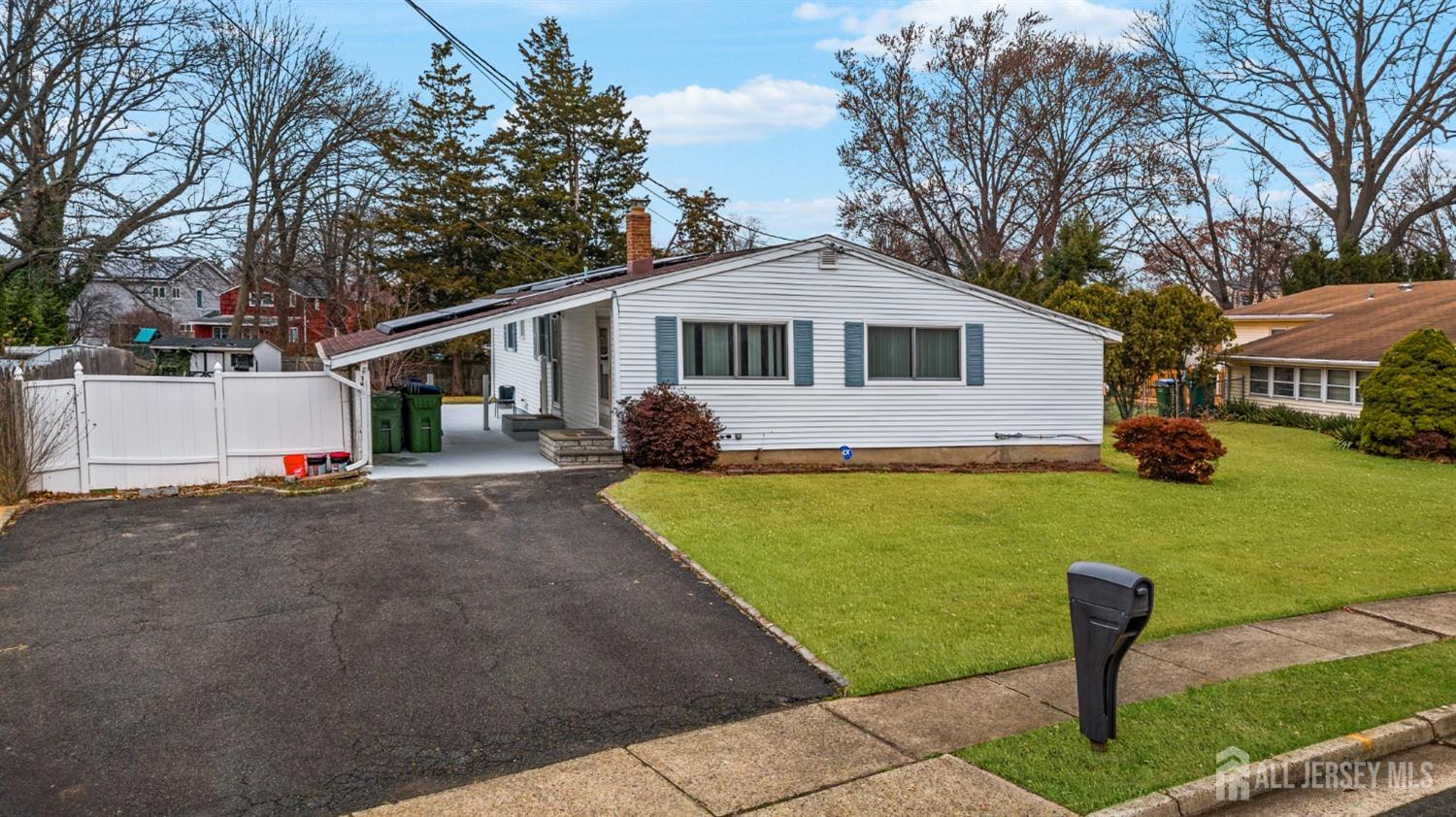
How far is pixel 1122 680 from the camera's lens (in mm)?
6320

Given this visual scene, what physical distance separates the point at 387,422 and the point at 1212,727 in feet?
44.9

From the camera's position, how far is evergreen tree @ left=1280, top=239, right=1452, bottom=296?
37844 mm

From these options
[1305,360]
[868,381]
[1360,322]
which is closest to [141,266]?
[868,381]

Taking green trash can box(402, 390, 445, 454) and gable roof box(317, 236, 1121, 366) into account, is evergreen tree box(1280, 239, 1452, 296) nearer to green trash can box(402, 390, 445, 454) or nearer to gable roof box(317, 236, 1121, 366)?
gable roof box(317, 236, 1121, 366)

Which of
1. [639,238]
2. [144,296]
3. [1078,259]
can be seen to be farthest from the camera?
[144,296]

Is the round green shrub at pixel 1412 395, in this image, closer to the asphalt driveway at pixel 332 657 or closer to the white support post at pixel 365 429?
the asphalt driveway at pixel 332 657

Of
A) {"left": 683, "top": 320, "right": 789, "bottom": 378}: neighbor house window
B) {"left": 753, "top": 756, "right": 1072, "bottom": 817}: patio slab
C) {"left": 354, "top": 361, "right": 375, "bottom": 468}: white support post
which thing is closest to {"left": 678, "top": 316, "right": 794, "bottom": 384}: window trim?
{"left": 683, "top": 320, "right": 789, "bottom": 378}: neighbor house window

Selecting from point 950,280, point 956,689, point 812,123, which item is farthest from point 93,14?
point 812,123

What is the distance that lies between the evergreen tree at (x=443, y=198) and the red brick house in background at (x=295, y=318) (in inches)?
114

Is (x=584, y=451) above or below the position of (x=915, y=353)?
below

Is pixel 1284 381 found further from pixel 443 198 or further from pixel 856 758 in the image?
pixel 443 198

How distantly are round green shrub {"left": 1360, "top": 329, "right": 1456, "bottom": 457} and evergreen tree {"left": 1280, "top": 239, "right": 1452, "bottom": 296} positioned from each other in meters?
19.8

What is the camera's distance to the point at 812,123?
40469 mm

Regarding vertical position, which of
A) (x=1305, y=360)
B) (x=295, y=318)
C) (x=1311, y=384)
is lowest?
(x=1311, y=384)
